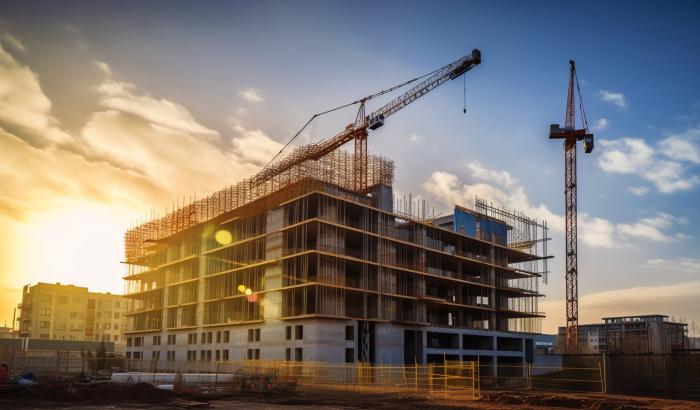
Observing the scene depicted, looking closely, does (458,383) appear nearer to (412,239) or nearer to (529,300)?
(412,239)

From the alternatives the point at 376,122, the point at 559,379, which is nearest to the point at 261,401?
the point at 559,379

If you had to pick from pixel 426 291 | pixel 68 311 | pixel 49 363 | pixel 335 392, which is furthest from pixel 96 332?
pixel 335 392

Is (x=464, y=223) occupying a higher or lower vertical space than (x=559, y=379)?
higher

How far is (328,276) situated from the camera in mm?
63250

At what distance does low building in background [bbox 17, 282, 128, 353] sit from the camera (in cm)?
14688

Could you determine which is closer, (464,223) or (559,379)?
(559,379)

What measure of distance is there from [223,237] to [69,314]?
301 feet

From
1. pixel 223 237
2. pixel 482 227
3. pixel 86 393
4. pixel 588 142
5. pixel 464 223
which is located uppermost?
pixel 588 142

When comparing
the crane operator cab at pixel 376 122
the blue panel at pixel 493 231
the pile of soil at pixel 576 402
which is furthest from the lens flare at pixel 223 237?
the pile of soil at pixel 576 402

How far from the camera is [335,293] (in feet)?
210

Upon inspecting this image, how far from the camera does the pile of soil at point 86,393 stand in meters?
35.7

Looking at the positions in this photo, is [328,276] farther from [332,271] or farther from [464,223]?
[464,223]

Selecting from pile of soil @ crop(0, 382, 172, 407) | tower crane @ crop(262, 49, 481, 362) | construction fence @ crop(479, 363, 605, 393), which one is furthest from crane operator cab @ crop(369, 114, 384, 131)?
pile of soil @ crop(0, 382, 172, 407)

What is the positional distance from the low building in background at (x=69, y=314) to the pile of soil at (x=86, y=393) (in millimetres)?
116215
